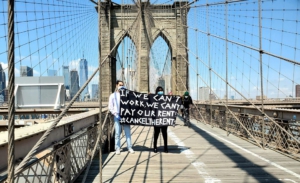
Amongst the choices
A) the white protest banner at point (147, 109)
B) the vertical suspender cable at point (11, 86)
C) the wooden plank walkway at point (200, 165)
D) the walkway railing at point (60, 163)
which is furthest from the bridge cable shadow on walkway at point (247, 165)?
the vertical suspender cable at point (11, 86)

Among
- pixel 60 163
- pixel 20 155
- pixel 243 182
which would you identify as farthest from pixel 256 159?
pixel 20 155

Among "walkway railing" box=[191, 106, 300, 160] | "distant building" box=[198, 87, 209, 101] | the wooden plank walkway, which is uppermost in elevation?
"distant building" box=[198, 87, 209, 101]

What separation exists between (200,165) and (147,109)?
1437 millimetres

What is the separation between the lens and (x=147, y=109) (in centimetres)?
521

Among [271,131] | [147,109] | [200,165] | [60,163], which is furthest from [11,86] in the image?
[271,131]

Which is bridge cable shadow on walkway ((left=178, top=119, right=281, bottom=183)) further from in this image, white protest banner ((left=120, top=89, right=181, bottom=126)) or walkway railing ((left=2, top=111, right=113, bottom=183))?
walkway railing ((left=2, top=111, right=113, bottom=183))

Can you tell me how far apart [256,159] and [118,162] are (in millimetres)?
2026

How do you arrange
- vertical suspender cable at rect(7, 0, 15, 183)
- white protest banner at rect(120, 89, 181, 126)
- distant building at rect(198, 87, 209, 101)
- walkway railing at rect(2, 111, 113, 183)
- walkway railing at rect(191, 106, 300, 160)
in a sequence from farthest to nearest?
distant building at rect(198, 87, 209, 101) → white protest banner at rect(120, 89, 181, 126) → walkway railing at rect(191, 106, 300, 160) → walkway railing at rect(2, 111, 113, 183) → vertical suspender cable at rect(7, 0, 15, 183)

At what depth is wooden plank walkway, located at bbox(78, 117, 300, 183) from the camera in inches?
140


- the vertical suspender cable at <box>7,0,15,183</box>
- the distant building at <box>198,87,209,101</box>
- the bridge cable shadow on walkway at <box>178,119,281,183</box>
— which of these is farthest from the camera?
the distant building at <box>198,87,209,101</box>

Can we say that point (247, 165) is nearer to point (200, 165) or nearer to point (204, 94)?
point (200, 165)

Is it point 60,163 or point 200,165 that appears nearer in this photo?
point 60,163

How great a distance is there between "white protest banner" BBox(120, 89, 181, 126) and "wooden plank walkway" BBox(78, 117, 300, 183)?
535mm

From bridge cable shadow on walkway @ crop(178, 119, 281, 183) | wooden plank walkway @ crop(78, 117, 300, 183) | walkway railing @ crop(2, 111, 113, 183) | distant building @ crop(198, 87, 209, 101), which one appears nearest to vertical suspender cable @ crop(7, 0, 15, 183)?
walkway railing @ crop(2, 111, 113, 183)
